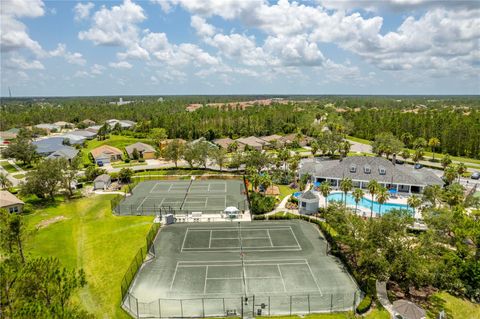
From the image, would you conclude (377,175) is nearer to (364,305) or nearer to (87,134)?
(364,305)

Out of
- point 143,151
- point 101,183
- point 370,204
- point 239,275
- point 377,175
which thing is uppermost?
point 143,151

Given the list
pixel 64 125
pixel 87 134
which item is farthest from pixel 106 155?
pixel 64 125

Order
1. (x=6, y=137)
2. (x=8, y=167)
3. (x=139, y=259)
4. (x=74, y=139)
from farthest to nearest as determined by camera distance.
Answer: (x=6, y=137), (x=74, y=139), (x=8, y=167), (x=139, y=259)

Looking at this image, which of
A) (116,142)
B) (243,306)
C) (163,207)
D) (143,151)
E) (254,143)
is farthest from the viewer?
(116,142)

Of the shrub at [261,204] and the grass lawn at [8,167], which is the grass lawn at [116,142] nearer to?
the grass lawn at [8,167]

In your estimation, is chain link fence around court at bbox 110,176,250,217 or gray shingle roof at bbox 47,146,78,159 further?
gray shingle roof at bbox 47,146,78,159

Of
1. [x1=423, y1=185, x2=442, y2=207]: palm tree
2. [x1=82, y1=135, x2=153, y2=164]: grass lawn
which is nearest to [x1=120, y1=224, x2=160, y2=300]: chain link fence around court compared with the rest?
[x1=423, y1=185, x2=442, y2=207]: palm tree

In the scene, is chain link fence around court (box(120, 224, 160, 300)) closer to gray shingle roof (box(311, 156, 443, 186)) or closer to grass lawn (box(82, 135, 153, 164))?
gray shingle roof (box(311, 156, 443, 186))
